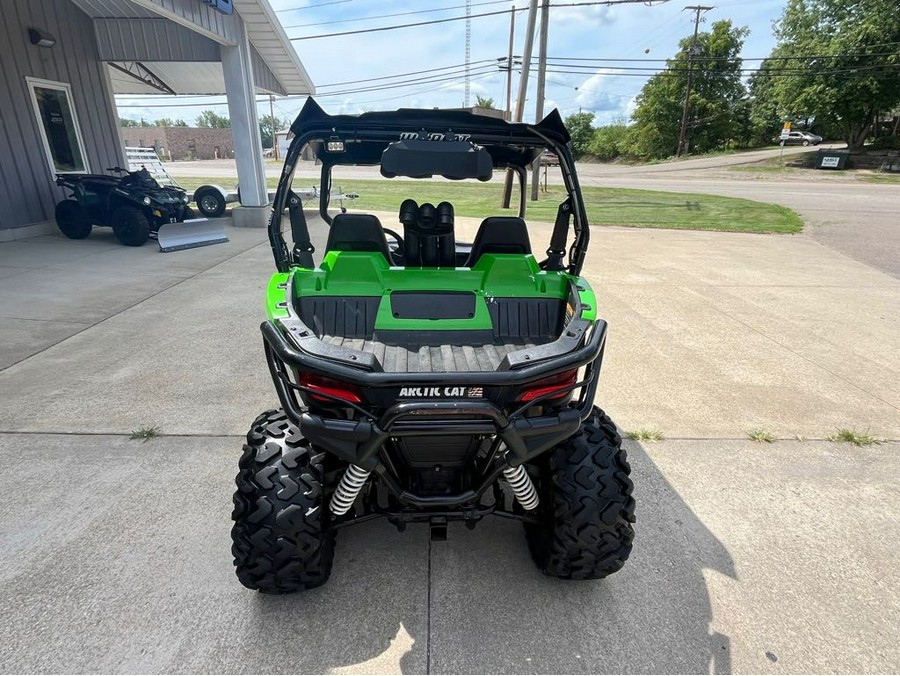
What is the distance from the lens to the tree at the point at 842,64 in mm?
30703

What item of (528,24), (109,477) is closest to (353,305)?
(109,477)

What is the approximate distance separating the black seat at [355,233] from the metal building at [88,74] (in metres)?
6.87

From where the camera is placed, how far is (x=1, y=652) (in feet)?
5.77

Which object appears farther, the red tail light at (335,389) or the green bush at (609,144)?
the green bush at (609,144)

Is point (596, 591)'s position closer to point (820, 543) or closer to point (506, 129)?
point (820, 543)

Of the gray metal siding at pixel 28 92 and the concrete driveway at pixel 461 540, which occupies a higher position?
the gray metal siding at pixel 28 92

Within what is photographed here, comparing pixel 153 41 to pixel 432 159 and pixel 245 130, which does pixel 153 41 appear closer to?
pixel 245 130

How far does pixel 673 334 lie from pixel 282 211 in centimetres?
392

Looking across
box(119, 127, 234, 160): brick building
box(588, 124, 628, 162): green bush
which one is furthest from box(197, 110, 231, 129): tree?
box(588, 124, 628, 162): green bush

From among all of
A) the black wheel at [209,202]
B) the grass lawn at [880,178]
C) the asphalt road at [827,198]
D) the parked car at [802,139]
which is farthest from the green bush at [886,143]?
the black wheel at [209,202]

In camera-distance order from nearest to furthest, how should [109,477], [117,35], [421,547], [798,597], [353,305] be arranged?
1. [798,597]
2. [421,547]
3. [353,305]
4. [109,477]
5. [117,35]

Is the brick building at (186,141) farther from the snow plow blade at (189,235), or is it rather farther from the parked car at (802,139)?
the parked car at (802,139)

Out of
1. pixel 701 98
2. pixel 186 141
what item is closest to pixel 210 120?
pixel 186 141

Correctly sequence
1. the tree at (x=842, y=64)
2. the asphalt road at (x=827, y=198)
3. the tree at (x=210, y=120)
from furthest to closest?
the tree at (x=210, y=120)
the tree at (x=842, y=64)
the asphalt road at (x=827, y=198)
